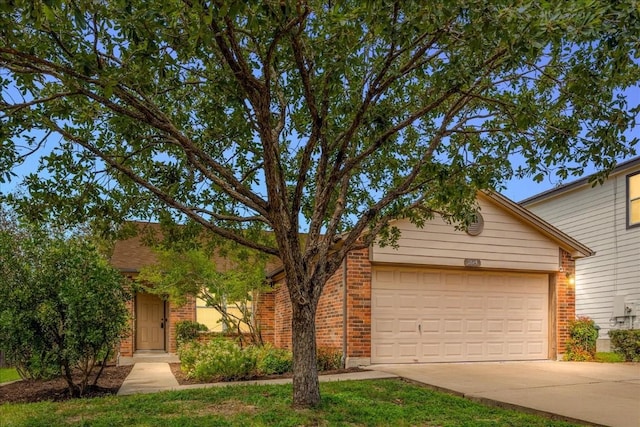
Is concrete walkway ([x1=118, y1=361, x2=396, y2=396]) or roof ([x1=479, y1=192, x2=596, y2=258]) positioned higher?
roof ([x1=479, y1=192, x2=596, y2=258])

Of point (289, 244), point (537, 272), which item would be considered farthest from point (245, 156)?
point (537, 272)

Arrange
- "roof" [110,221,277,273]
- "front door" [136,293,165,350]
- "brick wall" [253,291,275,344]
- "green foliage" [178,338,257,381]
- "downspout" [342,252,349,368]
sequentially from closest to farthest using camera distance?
"green foliage" [178,338,257,381]
"downspout" [342,252,349,368]
"roof" [110,221,277,273]
"brick wall" [253,291,275,344]
"front door" [136,293,165,350]

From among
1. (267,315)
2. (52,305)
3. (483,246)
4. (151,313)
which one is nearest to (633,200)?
(483,246)

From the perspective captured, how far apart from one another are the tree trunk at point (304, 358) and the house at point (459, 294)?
4.66 meters

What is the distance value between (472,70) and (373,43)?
174 cm

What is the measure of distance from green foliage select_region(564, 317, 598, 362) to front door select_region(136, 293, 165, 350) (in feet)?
40.8

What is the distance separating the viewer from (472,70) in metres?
6.12

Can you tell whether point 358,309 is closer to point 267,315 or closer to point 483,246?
point 483,246

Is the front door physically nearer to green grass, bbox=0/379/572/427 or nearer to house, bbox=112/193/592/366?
house, bbox=112/193/592/366

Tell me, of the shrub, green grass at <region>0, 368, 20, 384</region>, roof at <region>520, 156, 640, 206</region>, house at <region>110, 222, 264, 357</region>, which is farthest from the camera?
house at <region>110, 222, 264, 357</region>

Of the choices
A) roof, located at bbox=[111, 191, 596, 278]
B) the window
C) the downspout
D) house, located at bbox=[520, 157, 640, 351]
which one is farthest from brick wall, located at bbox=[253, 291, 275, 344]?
the window

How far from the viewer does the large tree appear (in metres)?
4.97

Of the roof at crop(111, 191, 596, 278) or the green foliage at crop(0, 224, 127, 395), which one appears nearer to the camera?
the green foliage at crop(0, 224, 127, 395)

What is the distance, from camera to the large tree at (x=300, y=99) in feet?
16.3
